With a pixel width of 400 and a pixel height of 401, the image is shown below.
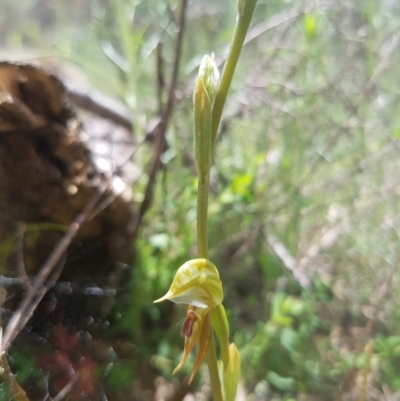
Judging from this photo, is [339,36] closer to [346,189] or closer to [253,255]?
[346,189]

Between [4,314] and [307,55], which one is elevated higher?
[307,55]

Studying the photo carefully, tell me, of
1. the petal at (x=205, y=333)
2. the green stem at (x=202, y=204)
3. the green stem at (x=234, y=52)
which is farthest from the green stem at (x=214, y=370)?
the green stem at (x=234, y=52)

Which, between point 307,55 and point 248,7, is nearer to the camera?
point 248,7

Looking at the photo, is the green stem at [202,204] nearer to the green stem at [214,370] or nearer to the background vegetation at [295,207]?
the green stem at [214,370]

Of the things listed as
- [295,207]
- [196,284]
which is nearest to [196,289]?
[196,284]

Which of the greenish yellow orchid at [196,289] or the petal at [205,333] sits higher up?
the greenish yellow orchid at [196,289]

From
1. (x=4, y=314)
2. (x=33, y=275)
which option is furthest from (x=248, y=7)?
(x=33, y=275)

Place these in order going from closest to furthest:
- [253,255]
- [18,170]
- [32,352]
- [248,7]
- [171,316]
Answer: [248,7] < [32,352] < [18,170] < [171,316] < [253,255]
